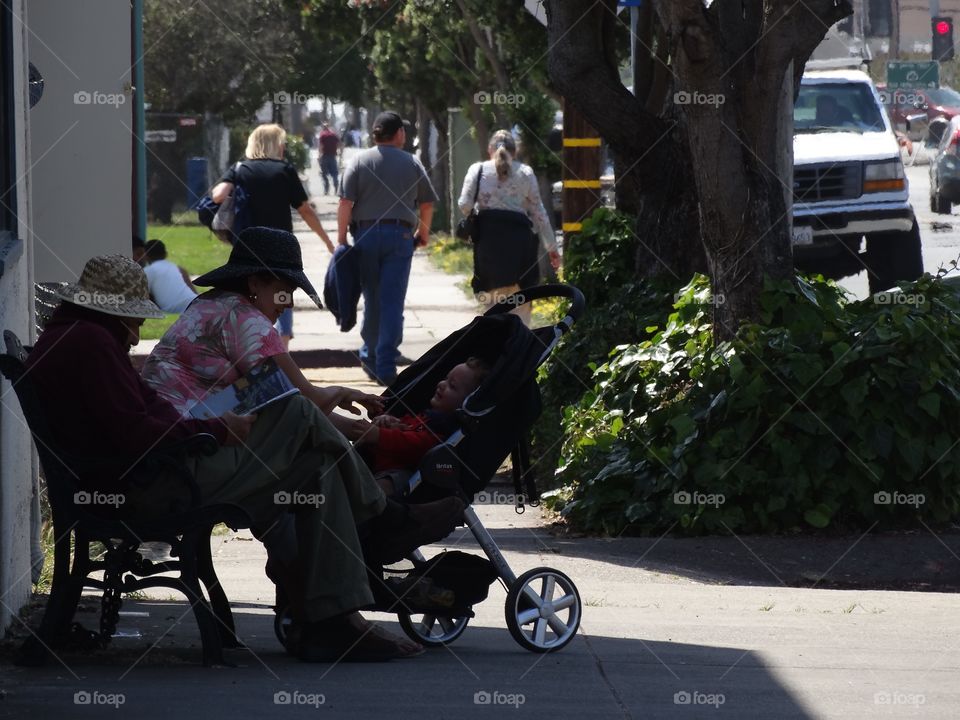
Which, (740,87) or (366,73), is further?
(366,73)

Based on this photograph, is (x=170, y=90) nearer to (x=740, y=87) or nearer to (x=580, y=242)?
(x=580, y=242)

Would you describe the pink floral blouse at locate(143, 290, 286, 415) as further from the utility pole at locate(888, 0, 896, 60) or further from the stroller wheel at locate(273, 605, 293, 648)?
the utility pole at locate(888, 0, 896, 60)

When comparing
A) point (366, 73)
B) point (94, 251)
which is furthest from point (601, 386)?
point (366, 73)

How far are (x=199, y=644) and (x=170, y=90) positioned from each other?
108ft

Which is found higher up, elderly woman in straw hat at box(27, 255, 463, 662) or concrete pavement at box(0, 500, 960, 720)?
elderly woman in straw hat at box(27, 255, 463, 662)

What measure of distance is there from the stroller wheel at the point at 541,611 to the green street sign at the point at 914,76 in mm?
39898

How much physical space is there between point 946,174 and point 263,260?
78.1 feet

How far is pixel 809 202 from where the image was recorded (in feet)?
53.1

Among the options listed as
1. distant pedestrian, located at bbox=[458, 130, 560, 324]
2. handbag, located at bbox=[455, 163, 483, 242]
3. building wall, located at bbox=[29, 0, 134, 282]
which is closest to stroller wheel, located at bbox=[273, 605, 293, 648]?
building wall, located at bbox=[29, 0, 134, 282]

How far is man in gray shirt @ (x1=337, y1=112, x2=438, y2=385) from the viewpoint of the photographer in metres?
11.9

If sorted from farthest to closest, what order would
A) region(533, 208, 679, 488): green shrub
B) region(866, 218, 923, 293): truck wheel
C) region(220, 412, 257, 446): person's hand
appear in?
region(866, 218, 923, 293): truck wheel → region(533, 208, 679, 488): green shrub → region(220, 412, 257, 446): person's hand

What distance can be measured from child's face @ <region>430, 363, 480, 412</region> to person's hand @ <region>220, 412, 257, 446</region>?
93cm

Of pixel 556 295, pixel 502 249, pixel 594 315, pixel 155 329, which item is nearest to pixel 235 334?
pixel 556 295

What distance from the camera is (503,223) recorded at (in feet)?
41.1
